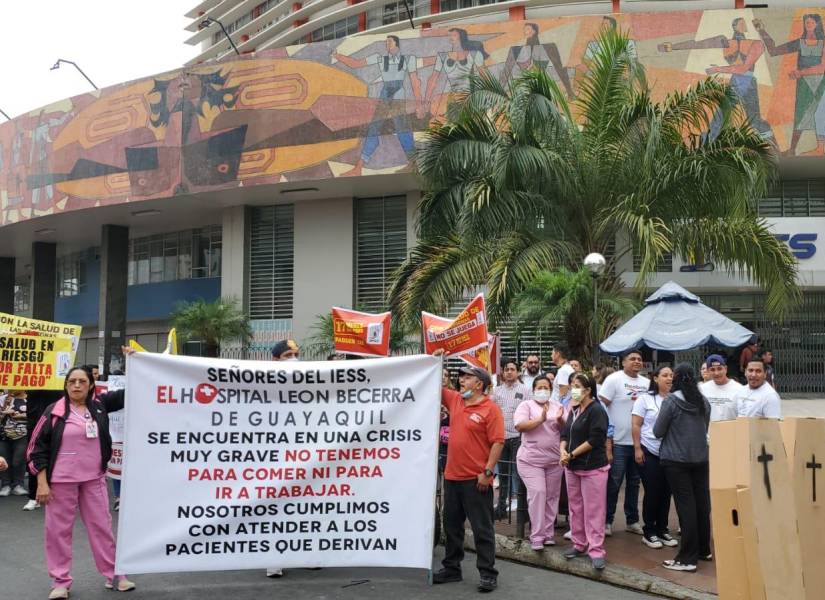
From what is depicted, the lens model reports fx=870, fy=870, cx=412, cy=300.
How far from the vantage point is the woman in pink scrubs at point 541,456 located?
8266mm

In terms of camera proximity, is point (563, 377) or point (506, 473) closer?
point (506, 473)

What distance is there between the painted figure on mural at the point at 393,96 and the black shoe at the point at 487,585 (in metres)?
18.7

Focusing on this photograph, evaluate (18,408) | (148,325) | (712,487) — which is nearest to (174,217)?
→ (148,325)

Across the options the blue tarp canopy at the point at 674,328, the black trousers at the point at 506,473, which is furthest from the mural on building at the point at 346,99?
the black trousers at the point at 506,473

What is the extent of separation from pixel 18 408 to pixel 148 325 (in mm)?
24646

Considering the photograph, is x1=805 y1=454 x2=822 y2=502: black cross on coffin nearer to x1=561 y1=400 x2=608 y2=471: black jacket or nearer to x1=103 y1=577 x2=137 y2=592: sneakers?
x1=561 y1=400 x2=608 y2=471: black jacket

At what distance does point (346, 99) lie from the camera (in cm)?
2569

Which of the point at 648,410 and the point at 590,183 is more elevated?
the point at 590,183

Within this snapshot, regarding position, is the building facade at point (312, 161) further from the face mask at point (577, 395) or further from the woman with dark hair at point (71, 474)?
the woman with dark hair at point (71, 474)

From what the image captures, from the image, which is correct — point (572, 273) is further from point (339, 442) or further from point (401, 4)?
point (401, 4)

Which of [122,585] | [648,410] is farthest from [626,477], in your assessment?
[122,585]

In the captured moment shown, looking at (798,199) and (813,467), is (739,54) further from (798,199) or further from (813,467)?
(813,467)

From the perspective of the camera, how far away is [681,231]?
576 inches

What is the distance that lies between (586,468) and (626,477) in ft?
4.83
